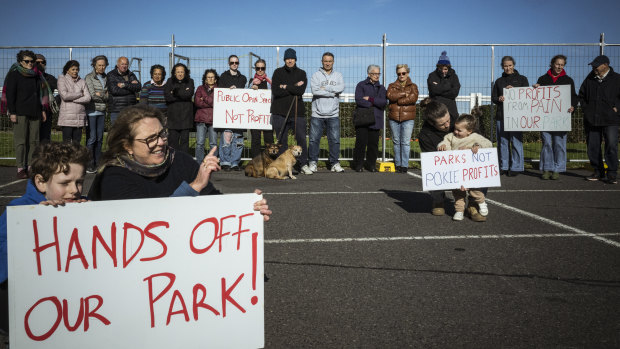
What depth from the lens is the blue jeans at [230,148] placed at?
1232 cm

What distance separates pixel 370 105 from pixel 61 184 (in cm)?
946

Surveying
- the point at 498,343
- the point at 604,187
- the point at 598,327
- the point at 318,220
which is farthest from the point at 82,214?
the point at 604,187

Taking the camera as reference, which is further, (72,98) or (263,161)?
(263,161)

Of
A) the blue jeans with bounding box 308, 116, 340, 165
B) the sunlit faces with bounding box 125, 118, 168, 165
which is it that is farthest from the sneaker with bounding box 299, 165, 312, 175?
the sunlit faces with bounding box 125, 118, 168, 165

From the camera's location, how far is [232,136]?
12.5 metres

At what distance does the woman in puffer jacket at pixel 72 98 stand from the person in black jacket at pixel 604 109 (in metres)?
9.89

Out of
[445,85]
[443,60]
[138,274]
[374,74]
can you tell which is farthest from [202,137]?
[138,274]

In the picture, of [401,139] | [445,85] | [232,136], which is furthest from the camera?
[232,136]

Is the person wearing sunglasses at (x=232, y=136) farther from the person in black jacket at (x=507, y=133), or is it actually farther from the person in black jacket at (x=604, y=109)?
the person in black jacket at (x=604, y=109)

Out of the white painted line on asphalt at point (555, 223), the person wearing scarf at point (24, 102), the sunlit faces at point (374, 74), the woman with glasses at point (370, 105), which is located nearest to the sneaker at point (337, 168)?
the woman with glasses at point (370, 105)

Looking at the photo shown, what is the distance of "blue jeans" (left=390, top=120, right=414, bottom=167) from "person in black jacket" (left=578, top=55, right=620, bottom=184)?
345cm

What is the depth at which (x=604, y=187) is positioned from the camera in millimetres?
9633

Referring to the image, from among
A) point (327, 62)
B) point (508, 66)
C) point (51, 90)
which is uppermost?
point (327, 62)

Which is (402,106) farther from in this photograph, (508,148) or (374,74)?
(508,148)
